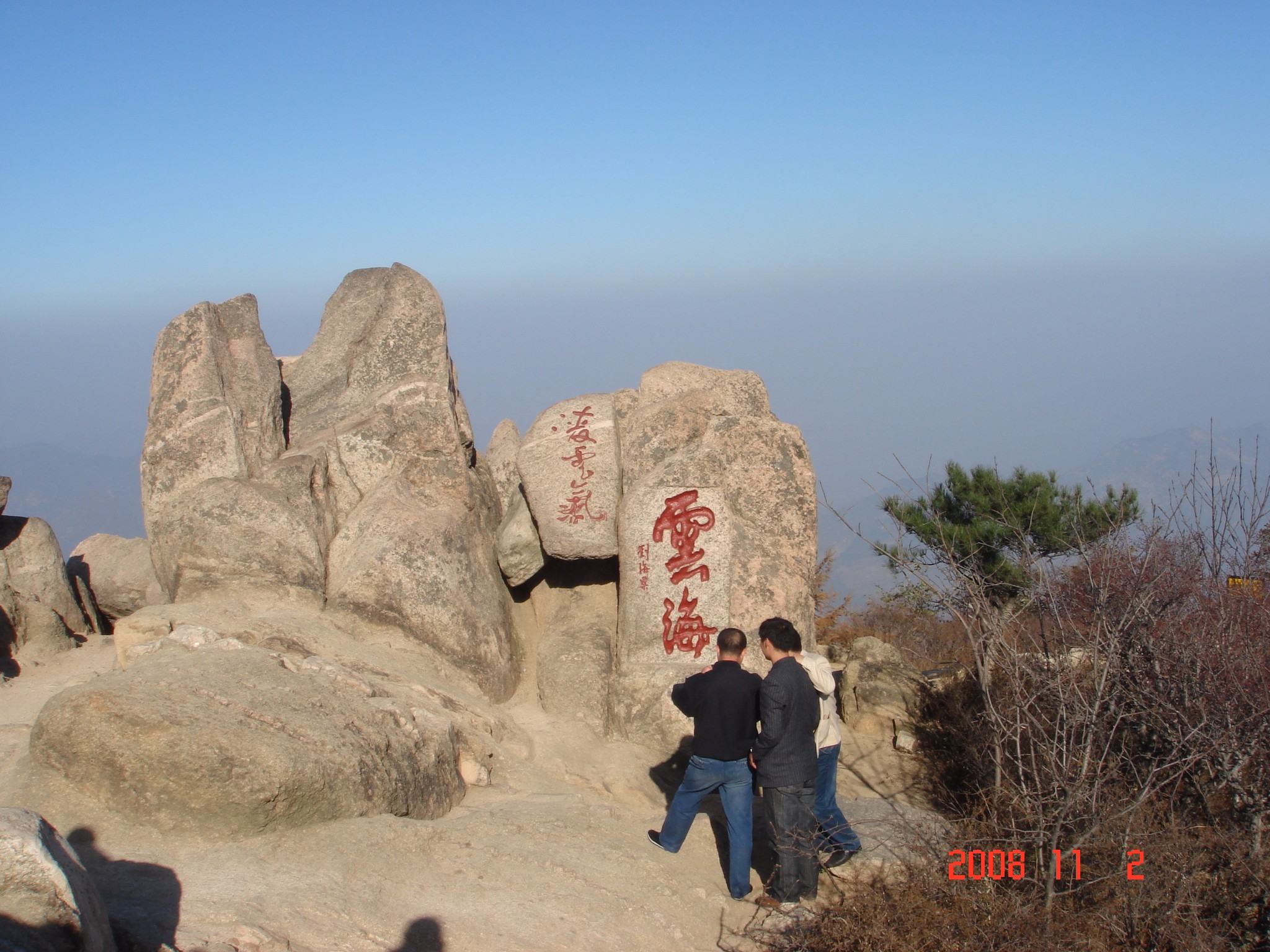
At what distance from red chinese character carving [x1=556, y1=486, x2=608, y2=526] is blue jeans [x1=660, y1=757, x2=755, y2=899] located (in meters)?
3.37

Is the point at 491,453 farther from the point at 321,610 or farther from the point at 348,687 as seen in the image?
the point at 348,687

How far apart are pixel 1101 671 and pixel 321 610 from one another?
5.59 metres

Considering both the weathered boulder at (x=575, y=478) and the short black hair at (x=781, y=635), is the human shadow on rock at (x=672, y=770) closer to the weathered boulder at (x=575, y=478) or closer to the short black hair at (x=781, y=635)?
the weathered boulder at (x=575, y=478)

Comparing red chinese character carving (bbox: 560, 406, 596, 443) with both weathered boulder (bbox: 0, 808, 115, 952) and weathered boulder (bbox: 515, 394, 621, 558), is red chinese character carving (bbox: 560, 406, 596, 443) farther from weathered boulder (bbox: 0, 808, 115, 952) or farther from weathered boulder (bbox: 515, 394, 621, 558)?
weathered boulder (bbox: 0, 808, 115, 952)

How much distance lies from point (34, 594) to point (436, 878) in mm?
6363

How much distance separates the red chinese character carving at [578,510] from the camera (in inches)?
320

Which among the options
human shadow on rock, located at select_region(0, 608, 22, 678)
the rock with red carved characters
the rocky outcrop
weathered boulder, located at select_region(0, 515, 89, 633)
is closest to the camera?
human shadow on rock, located at select_region(0, 608, 22, 678)

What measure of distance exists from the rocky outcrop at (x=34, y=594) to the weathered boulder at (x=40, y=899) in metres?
6.58

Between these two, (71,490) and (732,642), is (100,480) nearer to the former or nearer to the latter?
(71,490)

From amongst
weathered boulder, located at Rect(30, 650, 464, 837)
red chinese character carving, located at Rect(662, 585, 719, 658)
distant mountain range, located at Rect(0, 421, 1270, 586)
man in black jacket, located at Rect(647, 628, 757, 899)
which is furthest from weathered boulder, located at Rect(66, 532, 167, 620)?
distant mountain range, located at Rect(0, 421, 1270, 586)

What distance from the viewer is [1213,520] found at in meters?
5.20

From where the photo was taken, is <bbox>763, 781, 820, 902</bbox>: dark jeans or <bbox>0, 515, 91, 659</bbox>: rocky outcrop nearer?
<bbox>763, 781, 820, 902</bbox>: dark jeans

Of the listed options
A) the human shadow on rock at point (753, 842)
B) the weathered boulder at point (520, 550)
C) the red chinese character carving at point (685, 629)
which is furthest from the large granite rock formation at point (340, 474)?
the human shadow on rock at point (753, 842)
